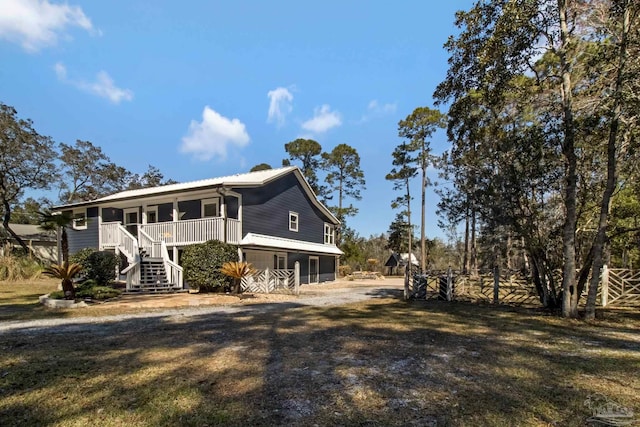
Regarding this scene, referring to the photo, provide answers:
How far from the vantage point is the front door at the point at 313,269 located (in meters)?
24.8

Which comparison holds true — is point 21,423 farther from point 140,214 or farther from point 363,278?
point 363,278

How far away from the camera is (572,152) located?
9.77 meters

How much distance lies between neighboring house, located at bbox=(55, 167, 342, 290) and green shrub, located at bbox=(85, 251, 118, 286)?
2.84 feet

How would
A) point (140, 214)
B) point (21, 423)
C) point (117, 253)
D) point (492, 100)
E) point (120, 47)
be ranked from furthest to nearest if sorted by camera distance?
point (140, 214), point (117, 253), point (120, 47), point (492, 100), point (21, 423)

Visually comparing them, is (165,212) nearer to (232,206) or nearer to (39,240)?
(232,206)

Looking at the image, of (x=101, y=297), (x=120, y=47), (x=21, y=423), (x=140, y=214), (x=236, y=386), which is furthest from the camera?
(x=140, y=214)

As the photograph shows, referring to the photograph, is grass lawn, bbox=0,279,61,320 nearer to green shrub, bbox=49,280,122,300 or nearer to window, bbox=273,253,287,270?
green shrub, bbox=49,280,122,300

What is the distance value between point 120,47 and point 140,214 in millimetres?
10211

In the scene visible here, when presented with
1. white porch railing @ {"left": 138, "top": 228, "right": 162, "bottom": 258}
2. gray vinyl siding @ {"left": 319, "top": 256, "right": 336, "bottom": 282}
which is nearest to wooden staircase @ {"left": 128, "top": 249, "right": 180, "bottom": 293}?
white porch railing @ {"left": 138, "top": 228, "right": 162, "bottom": 258}

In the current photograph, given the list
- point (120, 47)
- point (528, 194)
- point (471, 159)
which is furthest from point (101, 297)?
point (528, 194)

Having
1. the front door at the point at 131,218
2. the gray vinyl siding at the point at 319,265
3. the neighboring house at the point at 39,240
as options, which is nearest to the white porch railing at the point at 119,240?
the front door at the point at 131,218

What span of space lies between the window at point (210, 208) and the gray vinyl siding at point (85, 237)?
25.8 feet

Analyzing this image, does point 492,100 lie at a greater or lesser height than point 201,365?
greater

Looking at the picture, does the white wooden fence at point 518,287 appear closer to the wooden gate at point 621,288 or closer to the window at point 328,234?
the wooden gate at point 621,288
